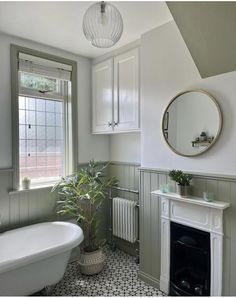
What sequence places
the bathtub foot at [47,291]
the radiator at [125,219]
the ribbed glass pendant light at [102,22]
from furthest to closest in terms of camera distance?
the radiator at [125,219]
the bathtub foot at [47,291]
the ribbed glass pendant light at [102,22]

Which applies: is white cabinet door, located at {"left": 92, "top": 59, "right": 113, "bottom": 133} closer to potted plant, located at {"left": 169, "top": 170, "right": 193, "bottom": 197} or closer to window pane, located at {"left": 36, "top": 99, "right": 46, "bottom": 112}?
window pane, located at {"left": 36, "top": 99, "right": 46, "bottom": 112}

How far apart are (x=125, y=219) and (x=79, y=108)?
1533mm

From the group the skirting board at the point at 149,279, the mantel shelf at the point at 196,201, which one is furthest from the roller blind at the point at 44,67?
the skirting board at the point at 149,279

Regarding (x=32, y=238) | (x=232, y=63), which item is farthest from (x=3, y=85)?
(x=232, y=63)

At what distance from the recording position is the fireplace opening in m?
1.81

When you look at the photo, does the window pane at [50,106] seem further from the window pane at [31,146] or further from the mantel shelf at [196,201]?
the mantel shelf at [196,201]

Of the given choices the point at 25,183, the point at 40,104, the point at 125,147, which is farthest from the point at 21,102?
the point at 125,147

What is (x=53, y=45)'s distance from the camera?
2553mm

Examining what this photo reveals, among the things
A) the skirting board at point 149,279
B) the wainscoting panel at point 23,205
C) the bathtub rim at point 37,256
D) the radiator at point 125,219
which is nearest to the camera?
the bathtub rim at point 37,256

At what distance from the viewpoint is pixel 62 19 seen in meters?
1.96

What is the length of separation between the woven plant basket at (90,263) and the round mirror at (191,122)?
1.45 metres

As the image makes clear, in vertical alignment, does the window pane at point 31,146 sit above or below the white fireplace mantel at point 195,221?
above

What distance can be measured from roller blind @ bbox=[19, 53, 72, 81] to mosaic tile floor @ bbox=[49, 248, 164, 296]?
2.26m

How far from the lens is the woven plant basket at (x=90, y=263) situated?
235cm
